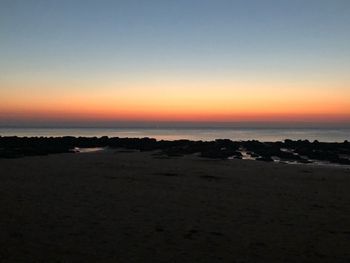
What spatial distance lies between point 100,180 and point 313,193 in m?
7.37

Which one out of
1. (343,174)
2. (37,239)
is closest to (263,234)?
(37,239)

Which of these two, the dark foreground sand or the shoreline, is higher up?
A: the shoreline

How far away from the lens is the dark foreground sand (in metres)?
7.44

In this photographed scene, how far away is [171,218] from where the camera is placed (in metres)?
9.83

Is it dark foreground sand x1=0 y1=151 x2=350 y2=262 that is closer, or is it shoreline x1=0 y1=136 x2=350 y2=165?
dark foreground sand x1=0 y1=151 x2=350 y2=262

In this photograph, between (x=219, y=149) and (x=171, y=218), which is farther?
(x=219, y=149)

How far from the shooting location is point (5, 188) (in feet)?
43.4

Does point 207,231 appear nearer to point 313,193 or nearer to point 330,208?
point 330,208

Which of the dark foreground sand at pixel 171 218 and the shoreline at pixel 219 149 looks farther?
the shoreline at pixel 219 149

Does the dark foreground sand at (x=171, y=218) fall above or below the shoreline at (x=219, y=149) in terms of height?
below

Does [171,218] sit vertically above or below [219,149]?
below

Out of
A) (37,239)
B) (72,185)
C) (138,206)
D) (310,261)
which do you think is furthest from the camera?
(72,185)

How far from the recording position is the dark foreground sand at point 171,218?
7.44m

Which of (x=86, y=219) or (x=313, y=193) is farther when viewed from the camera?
(x=313, y=193)
